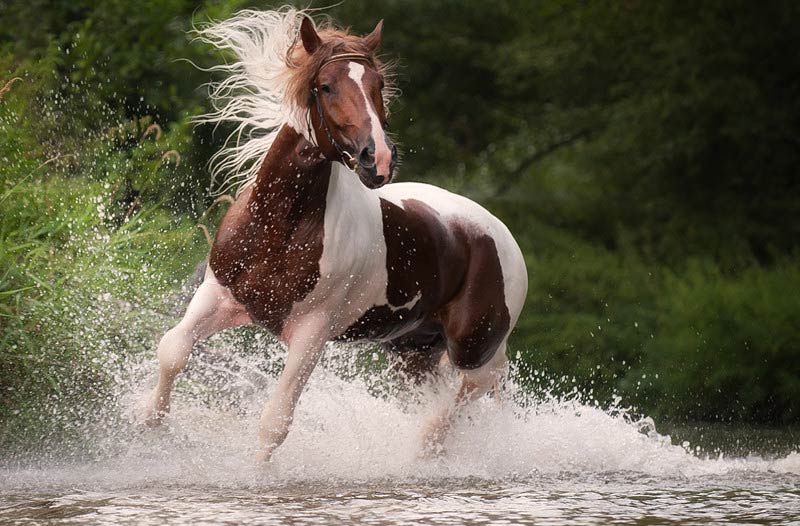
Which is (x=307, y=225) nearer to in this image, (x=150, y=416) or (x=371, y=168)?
(x=371, y=168)

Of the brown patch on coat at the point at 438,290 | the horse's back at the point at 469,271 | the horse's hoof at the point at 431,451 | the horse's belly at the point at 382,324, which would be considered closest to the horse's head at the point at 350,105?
the brown patch on coat at the point at 438,290

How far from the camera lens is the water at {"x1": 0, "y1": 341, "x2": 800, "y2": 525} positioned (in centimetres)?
534

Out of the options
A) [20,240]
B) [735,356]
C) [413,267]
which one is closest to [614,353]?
Result: [735,356]

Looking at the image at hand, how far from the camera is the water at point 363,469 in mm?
5340

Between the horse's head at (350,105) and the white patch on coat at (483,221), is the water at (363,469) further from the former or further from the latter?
the horse's head at (350,105)

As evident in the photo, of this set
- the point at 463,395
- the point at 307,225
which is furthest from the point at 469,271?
the point at 307,225

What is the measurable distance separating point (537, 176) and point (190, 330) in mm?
16845

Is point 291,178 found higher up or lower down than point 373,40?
lower down

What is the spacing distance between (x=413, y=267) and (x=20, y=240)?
2.00 metres

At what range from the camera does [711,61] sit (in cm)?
1684

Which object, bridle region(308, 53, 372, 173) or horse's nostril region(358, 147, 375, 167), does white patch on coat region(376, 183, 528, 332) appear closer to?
bridle region(308, 53, 372, 173)

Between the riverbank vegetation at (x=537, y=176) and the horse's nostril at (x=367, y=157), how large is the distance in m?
1.86

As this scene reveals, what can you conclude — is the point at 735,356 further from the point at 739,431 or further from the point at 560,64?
the point at 560,64

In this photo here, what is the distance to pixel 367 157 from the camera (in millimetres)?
5629
